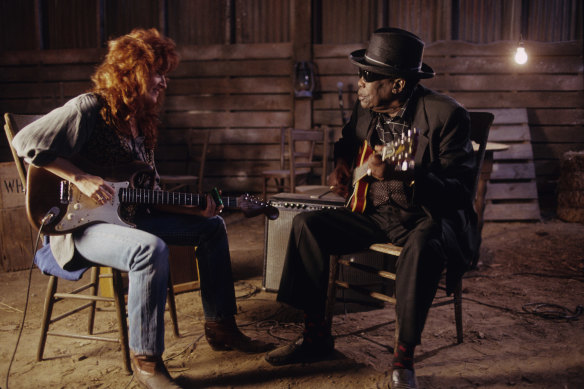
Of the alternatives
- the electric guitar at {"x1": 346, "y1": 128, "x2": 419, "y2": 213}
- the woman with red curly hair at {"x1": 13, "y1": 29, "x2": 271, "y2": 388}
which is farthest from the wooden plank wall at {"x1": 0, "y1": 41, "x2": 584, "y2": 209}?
the woman with red curly hair at {"x1": 13, "y1": 29, "x2": 271, "y2": 388}

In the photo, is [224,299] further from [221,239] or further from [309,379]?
[309,379]

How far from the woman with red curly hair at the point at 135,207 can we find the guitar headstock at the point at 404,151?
42.5 inches

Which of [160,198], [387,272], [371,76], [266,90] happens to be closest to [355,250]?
[387,272]

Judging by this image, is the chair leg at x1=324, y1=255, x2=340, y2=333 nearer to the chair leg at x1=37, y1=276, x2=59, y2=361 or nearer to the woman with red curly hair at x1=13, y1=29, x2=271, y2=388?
the woman with red curly hair at x1=13, y1=29, x2=271, y2=388

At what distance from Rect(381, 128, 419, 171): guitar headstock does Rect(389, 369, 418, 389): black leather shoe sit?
3.19ft

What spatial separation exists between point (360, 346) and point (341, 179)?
102cm

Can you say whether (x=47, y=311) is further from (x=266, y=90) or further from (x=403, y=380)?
(x=266, y=90)

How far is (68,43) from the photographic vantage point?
321 inches

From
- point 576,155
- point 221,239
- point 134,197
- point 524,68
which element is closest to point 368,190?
point 221,239

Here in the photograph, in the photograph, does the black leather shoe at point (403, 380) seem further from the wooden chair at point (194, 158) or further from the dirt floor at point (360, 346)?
the wooden chair at point (194, 158)

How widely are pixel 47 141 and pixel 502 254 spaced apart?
4552 mm

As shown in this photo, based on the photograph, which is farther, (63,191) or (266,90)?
(266,90)

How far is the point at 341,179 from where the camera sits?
2.95 meters

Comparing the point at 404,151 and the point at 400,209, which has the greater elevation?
the point at 404,151
